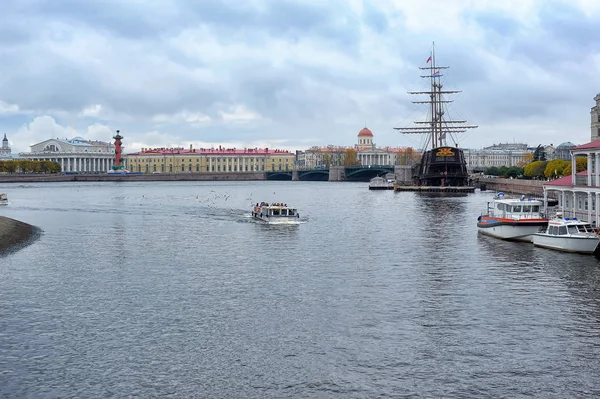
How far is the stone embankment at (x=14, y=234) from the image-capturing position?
37.9 m

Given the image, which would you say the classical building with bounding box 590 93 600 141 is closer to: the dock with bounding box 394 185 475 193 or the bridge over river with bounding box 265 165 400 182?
the dock with bounding box 394 185 475 193

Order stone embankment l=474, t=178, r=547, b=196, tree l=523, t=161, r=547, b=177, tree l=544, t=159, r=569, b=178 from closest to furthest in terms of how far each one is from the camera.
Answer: stone embankment l=474, t=178, r=547, b=196 < tree l=544, t=159, r=569, b=178 < tree l=523, t=161, r=547, b=177

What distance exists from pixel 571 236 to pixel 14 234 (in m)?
28.0

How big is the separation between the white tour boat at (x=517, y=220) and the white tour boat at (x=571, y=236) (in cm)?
352

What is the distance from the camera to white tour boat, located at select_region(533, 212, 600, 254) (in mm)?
31547

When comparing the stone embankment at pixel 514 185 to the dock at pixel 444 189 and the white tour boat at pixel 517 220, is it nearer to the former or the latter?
the dock at pixel 444 189

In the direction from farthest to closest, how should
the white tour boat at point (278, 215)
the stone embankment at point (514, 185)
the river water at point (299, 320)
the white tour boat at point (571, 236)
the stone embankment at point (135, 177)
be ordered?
A: the stone embankment at point (135, 177), the stone embankment at point (514, 185), the white tour boat at point (278, 215), the white tour boat at point (571, 236), the river water at point (299, 320)

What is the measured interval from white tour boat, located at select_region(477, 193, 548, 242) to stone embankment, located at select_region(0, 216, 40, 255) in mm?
23880

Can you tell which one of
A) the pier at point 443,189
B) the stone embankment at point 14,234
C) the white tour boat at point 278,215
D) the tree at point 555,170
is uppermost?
the tree at point 555,170

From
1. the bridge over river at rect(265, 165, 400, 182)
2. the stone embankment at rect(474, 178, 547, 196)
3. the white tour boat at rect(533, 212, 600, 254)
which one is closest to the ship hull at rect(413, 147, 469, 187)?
the stone embankment at rect(474, 178, 547, 196)

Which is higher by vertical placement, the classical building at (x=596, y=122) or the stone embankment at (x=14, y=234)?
the classical building at (x=596, y=122)

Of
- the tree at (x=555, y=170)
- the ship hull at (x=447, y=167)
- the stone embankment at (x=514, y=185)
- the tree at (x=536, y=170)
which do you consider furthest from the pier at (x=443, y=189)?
the tree at (x=536, y=170)

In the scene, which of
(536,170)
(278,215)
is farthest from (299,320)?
(536,170)

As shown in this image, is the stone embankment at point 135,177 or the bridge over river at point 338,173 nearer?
the bridge over river at point 338,173
